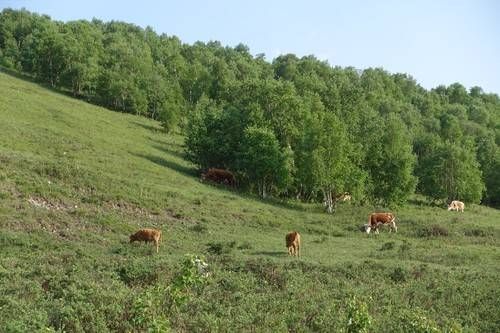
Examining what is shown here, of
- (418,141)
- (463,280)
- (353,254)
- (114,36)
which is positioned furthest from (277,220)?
(114,36)

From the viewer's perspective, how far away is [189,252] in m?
28.9

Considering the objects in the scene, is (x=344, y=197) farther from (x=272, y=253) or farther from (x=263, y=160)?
(x=272, y=253)

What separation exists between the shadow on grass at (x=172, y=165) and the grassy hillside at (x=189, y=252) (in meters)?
0.29

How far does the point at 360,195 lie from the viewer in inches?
2105

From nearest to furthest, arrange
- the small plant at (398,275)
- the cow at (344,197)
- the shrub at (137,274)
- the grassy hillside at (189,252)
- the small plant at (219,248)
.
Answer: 1. the grassy hillside at (189,252)
2. the shrub at (137,274)
3. the small plant at (398,275)
4. the small plant at (219,248)
5. the cow at (344,197)

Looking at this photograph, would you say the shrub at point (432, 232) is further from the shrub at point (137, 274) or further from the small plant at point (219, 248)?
the shrub at point (137, 274)

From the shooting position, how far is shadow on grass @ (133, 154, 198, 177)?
55.4 m

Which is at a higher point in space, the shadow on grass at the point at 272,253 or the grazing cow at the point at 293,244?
the grazing cow at the point at 293,244

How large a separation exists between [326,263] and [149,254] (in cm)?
792

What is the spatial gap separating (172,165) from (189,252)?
94.0 ft

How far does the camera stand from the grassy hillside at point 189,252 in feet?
54.2

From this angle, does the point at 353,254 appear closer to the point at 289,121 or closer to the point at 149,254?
the point at 149,254

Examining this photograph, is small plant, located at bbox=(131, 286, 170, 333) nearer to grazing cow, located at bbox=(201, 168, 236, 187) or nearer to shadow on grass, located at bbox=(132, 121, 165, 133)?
grazing cow, located at bbox=(201, 168, 236, 187)

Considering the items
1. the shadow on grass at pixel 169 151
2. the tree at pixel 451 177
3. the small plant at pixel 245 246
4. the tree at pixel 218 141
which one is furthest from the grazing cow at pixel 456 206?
the small plant at pixel 245 246
